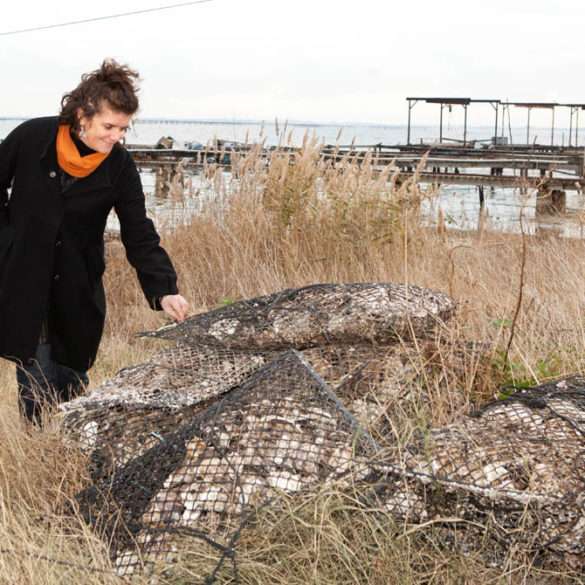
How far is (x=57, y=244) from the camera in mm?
3494

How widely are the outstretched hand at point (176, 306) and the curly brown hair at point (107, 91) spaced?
0.76 meters

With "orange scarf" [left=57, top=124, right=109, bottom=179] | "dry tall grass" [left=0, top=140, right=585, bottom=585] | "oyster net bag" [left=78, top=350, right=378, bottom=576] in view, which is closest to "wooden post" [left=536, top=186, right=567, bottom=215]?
"dry tall grass" [left=0, top=140, right=585, bottom=585]

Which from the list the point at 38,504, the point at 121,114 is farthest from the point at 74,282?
the point at 38,504

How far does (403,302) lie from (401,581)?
132cm

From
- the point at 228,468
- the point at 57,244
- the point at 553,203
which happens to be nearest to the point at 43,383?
the point at 57,244

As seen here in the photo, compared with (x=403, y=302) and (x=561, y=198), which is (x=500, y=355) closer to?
(x=403, y=302)

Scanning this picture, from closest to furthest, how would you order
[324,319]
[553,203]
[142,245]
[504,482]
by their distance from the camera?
[504,482]
[324,319]
[142,245]
[553,203]

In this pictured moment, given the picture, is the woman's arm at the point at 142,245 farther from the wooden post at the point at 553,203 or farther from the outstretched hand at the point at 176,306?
the wooden post at the point at 553,203

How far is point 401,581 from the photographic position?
2352 millimetres

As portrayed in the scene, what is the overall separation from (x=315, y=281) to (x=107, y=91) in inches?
121

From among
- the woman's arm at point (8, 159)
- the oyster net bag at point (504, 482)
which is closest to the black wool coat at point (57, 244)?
the woman's arm at point (8, 159)

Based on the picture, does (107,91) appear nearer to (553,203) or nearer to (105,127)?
(105,127)

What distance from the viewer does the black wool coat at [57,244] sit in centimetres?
344

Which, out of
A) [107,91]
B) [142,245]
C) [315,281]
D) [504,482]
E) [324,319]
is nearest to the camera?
[504,482]
